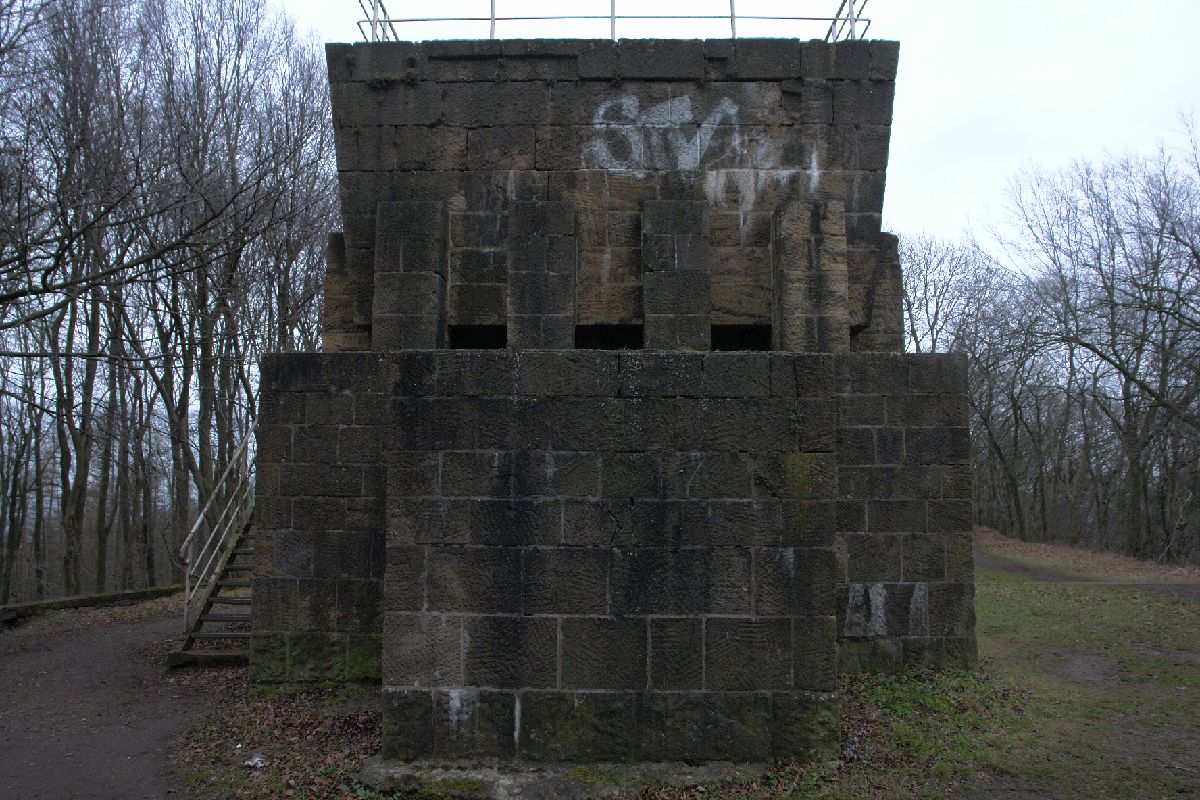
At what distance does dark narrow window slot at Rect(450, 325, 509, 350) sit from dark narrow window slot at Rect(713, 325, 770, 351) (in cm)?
182

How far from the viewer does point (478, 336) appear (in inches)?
287

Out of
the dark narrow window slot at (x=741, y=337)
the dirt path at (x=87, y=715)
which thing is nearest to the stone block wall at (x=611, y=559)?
the dark narrow window slot at (x=741, y=337)

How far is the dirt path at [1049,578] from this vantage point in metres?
14.7

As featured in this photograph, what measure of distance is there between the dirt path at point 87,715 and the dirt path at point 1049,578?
14.5 meters

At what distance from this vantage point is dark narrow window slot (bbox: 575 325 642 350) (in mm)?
7164

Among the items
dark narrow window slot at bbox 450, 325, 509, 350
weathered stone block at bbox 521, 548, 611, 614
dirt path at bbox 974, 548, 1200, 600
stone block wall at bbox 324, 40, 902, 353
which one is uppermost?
stone block wall at bbox 324, 40, 902, 353

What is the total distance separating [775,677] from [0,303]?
27.9ft

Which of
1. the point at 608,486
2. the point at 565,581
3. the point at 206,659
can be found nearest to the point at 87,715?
the point at 206,659

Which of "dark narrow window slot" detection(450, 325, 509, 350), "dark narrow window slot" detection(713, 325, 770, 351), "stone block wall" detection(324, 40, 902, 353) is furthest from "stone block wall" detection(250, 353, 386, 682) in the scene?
"dark narrow window slot" detection(713, 325, 770, 351)

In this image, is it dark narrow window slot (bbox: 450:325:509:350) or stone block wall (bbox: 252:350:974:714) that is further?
dark narrow window slot (bbox: 450:325:509:350)

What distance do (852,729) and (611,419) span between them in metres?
3.03

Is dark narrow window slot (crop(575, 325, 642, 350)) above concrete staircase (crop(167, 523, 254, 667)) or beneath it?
above

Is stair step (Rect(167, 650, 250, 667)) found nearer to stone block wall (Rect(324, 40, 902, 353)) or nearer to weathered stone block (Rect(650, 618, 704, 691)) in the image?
stone block wall (Rect(324, 40, 902, 353))

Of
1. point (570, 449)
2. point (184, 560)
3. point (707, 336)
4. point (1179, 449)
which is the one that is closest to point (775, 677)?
point (570, 449)
